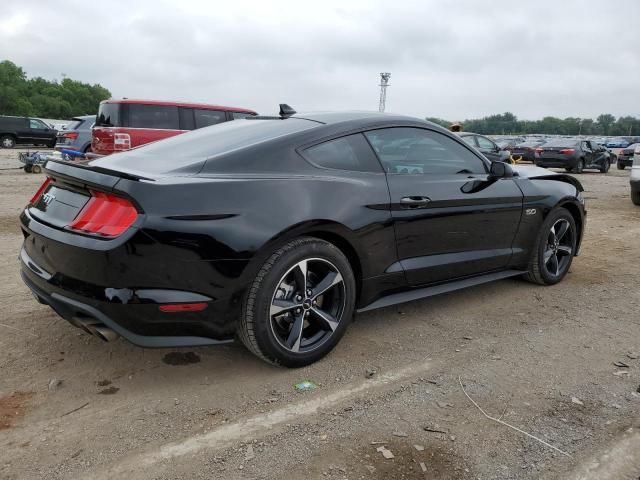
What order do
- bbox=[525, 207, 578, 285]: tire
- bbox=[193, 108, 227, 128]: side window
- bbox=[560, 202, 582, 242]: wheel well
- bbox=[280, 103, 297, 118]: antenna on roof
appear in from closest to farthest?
bbox=[280, 103, 297, 118]: antenna on roof < bbox=[525, 207, 578, 285]: tire < bbox=[560, 202, 582, 242]: wheel well < bbox=[193, 108, 227, 128]: side window

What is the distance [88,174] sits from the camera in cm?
272

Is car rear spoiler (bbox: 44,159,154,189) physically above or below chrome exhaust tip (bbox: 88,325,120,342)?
above

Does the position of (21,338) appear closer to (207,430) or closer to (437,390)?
(207,430)

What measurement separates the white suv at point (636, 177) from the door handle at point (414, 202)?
8137 mm

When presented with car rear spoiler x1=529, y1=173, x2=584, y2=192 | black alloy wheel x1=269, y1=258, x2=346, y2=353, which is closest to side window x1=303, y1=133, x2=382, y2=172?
black alloy wheel x1=269, y1=258, x2=346, y2=353

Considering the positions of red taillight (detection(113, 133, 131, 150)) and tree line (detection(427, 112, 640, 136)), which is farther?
tree line (detection(427, 112, 640, 136))

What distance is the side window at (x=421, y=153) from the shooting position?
3.50m

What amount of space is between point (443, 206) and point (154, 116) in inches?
360

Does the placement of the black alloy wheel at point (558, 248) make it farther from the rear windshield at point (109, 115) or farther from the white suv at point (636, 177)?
the rear windshield at point (109, 115)

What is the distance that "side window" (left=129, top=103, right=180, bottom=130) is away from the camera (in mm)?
11180

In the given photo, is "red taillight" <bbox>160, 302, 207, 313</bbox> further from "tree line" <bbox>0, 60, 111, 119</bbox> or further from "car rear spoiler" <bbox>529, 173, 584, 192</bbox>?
"tree line" <bbox>0, 60, 111, 119</bbox>

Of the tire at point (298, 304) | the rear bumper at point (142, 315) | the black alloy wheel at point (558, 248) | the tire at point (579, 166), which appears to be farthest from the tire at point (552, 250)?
the tire at point (579, 166)

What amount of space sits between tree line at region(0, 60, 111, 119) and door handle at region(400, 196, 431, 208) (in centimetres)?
9121

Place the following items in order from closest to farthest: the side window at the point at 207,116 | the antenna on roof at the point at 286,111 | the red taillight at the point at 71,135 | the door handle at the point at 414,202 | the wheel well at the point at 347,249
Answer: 1. the wheel well at the point at 347,249
2. the door handle at the point at 414,202
3. the antenna on roof at the point at 286,111
4. the side window at the point at 207,116
5. the red taillight at the point at 71,135
